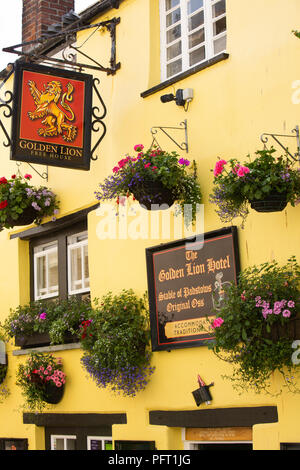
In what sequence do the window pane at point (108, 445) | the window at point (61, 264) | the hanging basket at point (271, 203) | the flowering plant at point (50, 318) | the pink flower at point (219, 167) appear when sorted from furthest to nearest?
1. the window at point (61, 264)
2. the flowering plant at point (50, 318)
3. the window pane at point (108, 445)
4. the pink flower at point (219, 167)
5. the hanging basket at point (271, 203)

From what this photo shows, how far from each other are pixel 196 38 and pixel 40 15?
4.15 m

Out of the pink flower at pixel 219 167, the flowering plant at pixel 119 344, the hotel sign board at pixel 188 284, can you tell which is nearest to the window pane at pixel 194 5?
the pink flower at pixel 219 167

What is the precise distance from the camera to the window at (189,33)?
30.2 ft

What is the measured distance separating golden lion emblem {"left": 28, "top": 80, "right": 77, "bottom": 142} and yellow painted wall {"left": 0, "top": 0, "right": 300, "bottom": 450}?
0.81 metres

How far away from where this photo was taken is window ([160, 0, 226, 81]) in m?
9.21

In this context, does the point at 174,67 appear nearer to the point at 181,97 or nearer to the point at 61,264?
the point at 181,97

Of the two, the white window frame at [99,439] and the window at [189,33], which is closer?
the window at [189,33]

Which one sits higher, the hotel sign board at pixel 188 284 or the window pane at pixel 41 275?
the window pane at pixel 41 275

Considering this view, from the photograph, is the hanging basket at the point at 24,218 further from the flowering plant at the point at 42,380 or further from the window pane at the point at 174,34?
the window pane at the point at 174,34

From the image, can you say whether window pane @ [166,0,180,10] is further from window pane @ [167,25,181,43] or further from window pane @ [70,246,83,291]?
window pane @ [70,246,83,291]

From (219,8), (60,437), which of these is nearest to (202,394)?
(60,437)

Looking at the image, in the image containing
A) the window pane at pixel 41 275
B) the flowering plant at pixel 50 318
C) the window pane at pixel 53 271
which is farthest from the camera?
the window pane at pixel 41 275

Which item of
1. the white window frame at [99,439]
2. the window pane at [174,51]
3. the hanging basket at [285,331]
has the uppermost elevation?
the window pane at [174,51]

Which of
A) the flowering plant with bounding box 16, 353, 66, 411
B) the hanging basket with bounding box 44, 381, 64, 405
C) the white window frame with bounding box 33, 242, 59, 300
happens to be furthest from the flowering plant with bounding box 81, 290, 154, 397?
the white window frame with bounding box 33, 242, 59, 300
